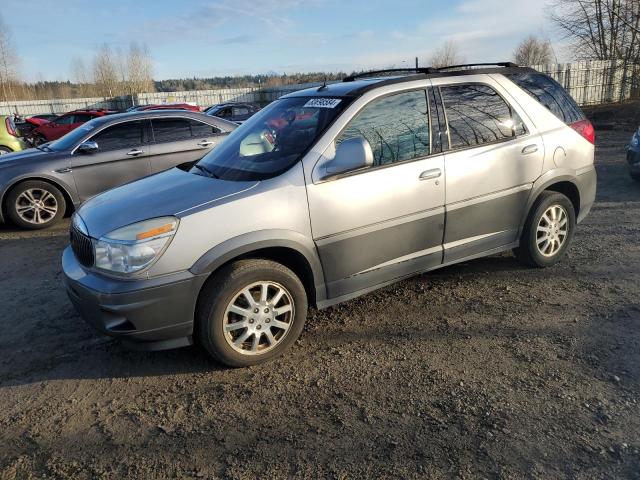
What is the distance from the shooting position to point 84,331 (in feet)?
12.9

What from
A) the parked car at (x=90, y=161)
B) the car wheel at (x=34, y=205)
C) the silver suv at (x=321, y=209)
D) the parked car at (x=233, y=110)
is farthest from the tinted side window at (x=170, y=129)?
the parked car at (x=233, y=110)

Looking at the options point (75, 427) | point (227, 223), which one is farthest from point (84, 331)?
point (227, 223)

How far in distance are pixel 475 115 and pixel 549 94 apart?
105 cm

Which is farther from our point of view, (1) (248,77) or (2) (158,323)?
(1) (248,77)

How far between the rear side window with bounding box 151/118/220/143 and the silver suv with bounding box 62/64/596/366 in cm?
382

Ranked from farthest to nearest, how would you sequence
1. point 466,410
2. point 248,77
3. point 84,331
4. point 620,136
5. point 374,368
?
point 248,77 < point 620,136 < point 84,331 < point 374,368 < point 466,410

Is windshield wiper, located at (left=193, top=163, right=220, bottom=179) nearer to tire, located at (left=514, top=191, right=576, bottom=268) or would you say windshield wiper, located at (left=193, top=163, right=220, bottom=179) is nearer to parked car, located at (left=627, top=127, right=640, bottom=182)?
tire, located at (left=514, top=191, right=576, bottom=268)

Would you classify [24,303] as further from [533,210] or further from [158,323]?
[533,210]

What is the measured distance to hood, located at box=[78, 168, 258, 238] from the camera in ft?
10.3

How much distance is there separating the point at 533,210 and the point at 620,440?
242cm

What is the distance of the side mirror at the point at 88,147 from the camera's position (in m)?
7.03

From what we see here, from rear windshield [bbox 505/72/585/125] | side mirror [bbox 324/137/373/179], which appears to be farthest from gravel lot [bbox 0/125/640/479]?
rear windshield [bbox 505/72/585/125]

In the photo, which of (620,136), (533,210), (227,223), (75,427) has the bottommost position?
(620,136)

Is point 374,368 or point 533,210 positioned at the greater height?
point 533,210
